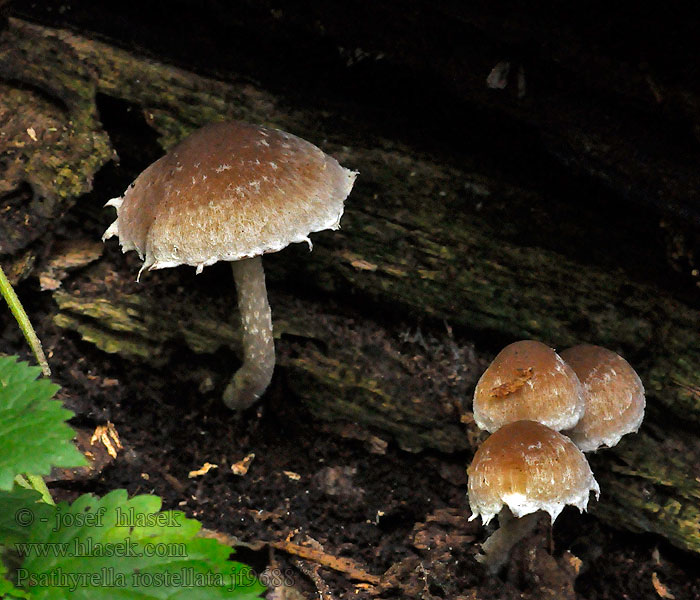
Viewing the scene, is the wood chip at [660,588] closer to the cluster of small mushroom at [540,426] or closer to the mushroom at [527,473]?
the cluster of small mushroom at [540,426]

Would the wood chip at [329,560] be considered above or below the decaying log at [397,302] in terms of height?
below

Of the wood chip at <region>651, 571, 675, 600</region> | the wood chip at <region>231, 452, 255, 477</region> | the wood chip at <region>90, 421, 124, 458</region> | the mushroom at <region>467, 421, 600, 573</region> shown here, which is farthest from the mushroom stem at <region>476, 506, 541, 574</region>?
the wood chip at <region>90, 421, 124, 458</region>

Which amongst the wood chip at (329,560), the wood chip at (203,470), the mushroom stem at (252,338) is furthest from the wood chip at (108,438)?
the wood chip at (329,560)

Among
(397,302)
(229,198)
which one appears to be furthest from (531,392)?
(229,198)

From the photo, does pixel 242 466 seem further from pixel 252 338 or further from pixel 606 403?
pixel 606 403

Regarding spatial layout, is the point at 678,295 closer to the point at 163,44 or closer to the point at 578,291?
the point at 578,291
